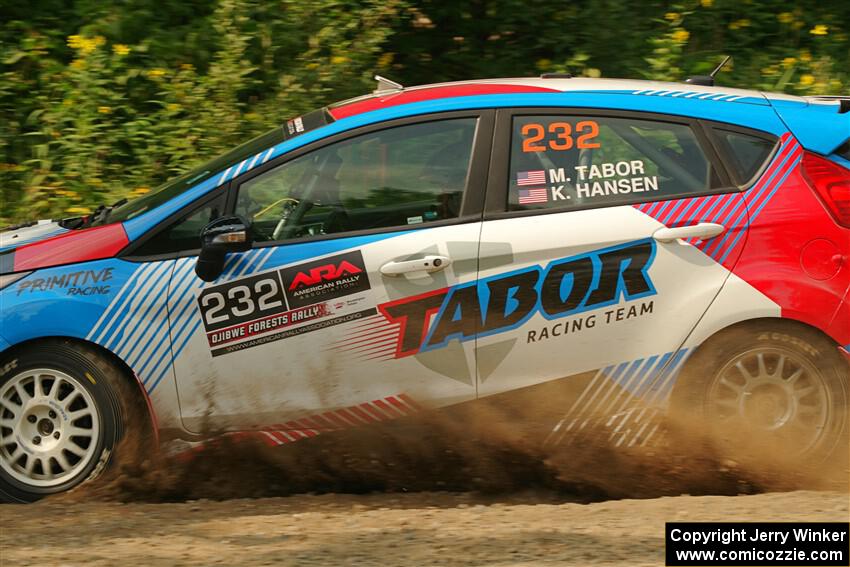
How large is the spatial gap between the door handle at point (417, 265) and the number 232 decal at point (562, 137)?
0.63m

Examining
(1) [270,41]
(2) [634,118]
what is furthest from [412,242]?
(1) [270,41]

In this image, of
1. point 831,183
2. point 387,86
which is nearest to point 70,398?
point 387,86

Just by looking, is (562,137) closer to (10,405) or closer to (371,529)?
(371,529)

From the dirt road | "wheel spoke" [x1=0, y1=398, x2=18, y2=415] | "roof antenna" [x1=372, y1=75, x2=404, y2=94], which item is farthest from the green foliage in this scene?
the dirt road

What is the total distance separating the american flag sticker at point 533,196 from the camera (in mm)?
4430

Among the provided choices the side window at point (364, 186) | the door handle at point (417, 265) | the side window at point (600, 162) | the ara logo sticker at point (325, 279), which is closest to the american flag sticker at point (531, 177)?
the side window at point (600, 162)

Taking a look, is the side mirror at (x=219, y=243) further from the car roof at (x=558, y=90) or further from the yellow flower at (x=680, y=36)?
the yellow flower at (x=680, y=36)

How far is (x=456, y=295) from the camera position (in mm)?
4348

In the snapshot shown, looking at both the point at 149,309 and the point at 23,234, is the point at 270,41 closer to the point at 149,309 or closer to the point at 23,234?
the point at 23,234

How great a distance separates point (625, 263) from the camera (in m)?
4.35

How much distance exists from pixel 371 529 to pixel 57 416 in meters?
1.47

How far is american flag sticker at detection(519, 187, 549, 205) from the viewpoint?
443 cm

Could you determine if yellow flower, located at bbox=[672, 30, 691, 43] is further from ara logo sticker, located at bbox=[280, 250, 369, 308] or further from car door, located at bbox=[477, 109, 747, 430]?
ara logo sticker, located at bbox=[280, 250, 369, 308]

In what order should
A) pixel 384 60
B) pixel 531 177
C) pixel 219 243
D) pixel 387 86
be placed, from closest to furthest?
pixel 219 243 → pixel 531 177 → pixel 387 86 → pixel 384 60
